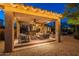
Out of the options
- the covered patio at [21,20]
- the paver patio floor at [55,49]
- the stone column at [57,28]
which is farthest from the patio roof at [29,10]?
the paver patio floor at [55,49]

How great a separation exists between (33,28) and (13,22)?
408 millimetres

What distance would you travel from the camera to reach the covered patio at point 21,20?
12.7 feet

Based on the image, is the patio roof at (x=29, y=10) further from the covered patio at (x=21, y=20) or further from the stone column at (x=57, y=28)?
the stone column at (x=57, y=28)

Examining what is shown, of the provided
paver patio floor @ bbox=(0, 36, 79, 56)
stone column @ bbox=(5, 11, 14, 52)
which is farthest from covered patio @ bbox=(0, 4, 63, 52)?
paver patio floor @ bbox=(0, 36, 79, 56)

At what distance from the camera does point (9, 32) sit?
3.93 m

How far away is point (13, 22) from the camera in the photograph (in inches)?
155

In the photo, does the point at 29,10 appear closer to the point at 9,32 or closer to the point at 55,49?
the point at 9,32

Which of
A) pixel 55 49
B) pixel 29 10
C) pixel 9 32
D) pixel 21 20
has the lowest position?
pixel 55 49

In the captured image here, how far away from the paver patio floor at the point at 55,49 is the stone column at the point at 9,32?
14 centimetres

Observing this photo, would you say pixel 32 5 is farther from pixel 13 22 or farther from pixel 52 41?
pixel 52 41

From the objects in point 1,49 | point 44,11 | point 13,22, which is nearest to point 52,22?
point 44,11

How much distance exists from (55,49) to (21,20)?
0.89 m

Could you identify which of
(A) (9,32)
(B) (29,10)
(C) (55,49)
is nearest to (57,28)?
(C) (55,49)

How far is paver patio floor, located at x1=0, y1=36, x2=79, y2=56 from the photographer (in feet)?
12.9
